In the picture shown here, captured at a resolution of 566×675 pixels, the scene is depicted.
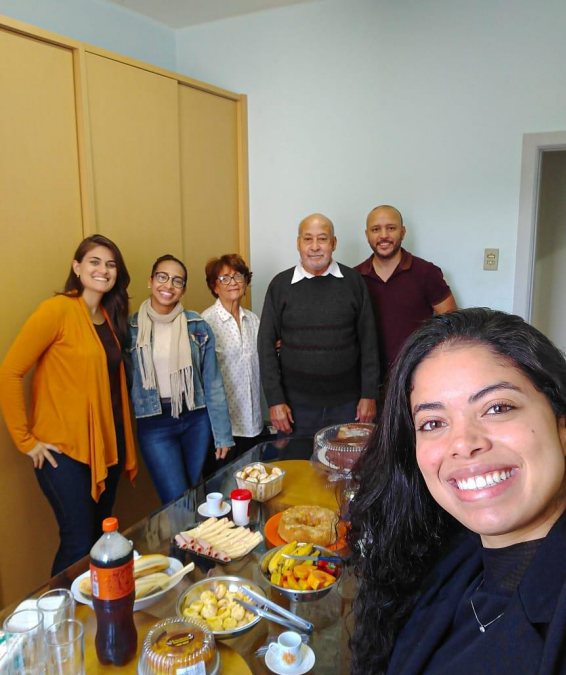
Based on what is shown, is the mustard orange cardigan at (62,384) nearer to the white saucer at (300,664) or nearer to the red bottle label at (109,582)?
the red bottle label at (109,582)

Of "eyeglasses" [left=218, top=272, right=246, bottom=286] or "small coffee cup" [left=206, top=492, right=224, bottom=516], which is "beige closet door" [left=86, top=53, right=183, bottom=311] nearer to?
"eyeglasses" [left=218, top=272, right=246, bottom=286]

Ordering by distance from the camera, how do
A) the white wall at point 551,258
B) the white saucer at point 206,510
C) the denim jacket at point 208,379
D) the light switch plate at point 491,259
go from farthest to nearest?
the white wall at point 551,258
the light switch plate at point 491,259
the denim jacket at point 208,379
the white saucer at point 206,510

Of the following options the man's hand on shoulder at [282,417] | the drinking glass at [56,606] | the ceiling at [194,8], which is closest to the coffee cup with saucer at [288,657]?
Answer: the drinking glass at [56,606]

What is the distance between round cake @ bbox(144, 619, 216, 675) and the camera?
90 cm


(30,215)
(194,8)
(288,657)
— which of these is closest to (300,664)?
(288,657)

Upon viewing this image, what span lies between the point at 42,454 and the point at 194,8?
8.97 ft

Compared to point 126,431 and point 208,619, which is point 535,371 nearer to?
point 208,619

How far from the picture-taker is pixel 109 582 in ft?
3.16

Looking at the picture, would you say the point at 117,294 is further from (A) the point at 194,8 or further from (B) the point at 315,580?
(A) the point at 194,8

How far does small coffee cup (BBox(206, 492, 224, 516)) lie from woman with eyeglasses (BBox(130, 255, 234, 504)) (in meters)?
0.84

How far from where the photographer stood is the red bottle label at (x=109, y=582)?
3.15 ft

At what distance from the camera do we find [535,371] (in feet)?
2.57

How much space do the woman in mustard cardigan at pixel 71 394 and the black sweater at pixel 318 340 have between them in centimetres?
79

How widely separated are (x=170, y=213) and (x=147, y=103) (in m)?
0.56
